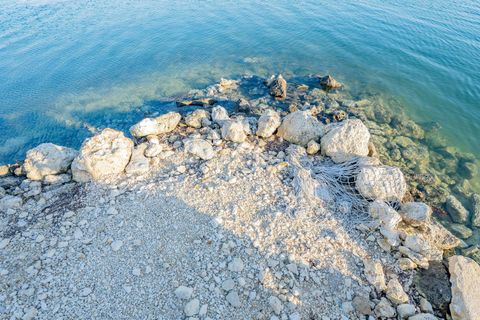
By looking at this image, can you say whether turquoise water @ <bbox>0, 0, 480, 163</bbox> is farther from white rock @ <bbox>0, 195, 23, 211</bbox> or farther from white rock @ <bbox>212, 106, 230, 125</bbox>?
white rock @ <bbox>0, 195, 23, 211</bbox>

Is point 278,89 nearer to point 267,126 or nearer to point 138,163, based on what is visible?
point 267,126

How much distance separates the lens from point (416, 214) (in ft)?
30.0

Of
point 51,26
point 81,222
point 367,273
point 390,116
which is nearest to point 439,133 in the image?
point 390,116

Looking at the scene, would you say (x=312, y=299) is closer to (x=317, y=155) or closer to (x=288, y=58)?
(x=317, y=155)

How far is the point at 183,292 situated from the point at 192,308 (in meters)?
0.45

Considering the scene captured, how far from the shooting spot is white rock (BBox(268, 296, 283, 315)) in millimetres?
6599

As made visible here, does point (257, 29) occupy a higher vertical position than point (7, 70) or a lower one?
higher

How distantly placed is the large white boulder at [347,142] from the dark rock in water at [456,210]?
148 inches

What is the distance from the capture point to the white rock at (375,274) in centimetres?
736

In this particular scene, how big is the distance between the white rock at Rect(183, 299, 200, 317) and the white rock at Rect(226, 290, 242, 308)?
2.38ft

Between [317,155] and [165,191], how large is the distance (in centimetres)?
611

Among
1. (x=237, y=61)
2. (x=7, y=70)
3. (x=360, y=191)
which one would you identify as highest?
(x=360, y=191)

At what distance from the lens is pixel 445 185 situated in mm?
12023

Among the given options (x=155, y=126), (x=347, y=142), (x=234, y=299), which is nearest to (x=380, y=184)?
Answer: (x=347, y=142)
